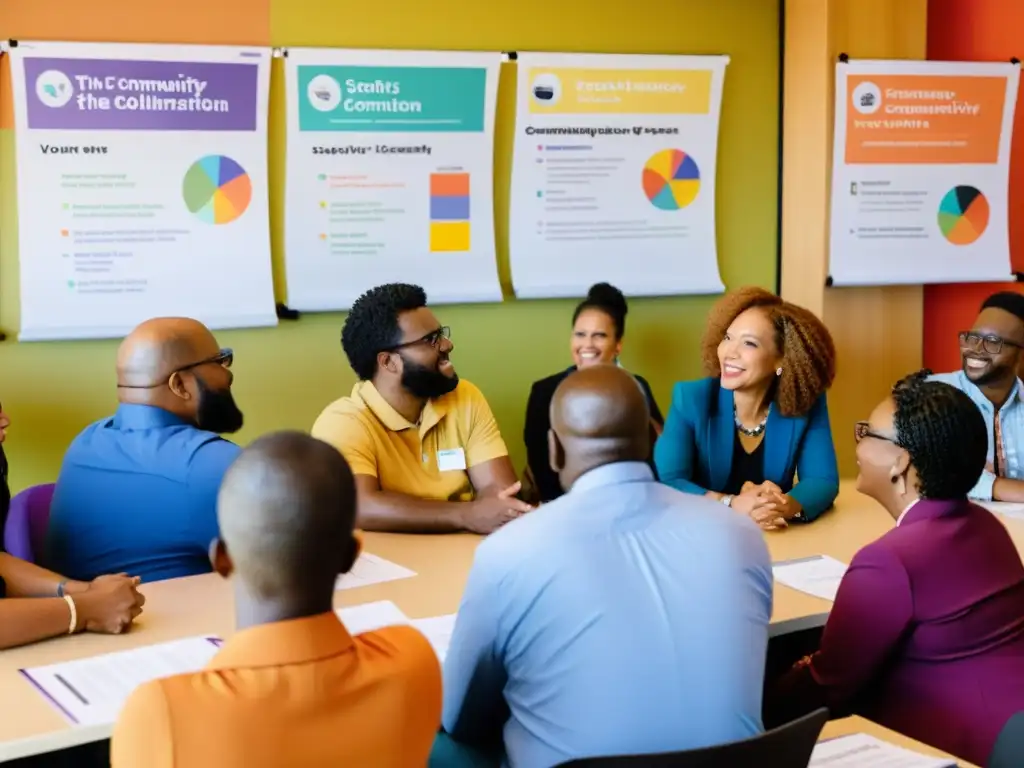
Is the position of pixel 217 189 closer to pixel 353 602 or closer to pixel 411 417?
pixel 411 417

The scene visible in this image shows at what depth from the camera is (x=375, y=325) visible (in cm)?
391

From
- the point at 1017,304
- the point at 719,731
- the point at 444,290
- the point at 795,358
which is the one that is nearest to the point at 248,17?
the point at 444,290

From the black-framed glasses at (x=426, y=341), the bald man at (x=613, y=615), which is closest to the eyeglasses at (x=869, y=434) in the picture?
the bald man at (x=613, y=615)

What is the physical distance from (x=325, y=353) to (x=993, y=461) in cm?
259

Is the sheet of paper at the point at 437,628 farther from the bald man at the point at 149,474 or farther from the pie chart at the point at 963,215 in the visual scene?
the pie chart at the point at 963,215

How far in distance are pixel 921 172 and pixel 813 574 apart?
3.21 m

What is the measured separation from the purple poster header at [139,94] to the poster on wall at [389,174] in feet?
0.76

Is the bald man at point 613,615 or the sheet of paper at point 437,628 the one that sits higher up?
the bald man at point 613,615

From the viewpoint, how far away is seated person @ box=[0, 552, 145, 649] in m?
2.35

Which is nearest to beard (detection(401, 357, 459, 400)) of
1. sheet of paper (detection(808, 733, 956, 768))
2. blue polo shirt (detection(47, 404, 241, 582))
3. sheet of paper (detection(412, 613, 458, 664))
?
blue polo shirt (detection(47, 404, 241, 582))

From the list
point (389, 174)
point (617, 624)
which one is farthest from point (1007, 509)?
point (389, 174)

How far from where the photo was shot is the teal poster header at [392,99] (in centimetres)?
471

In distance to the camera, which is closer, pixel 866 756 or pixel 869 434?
pixel 866 756

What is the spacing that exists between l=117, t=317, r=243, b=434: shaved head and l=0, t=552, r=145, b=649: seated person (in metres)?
0.60
